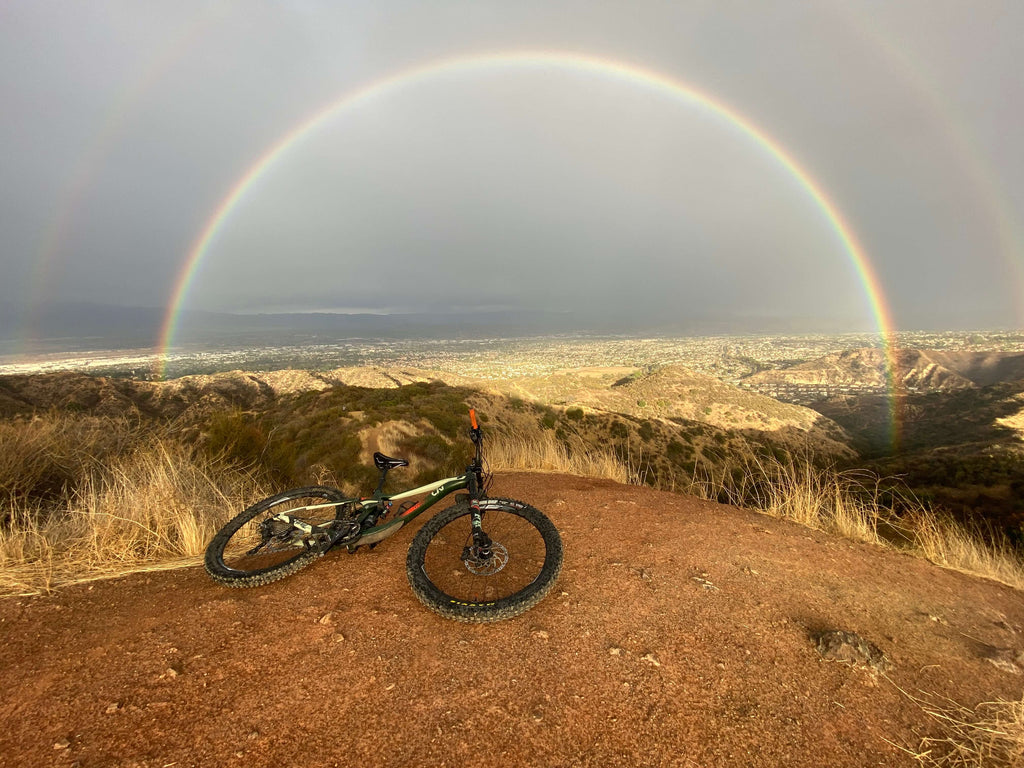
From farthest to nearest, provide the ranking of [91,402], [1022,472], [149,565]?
[91,402]
[1022,472]
[149,565]

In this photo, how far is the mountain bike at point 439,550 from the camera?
4.00m

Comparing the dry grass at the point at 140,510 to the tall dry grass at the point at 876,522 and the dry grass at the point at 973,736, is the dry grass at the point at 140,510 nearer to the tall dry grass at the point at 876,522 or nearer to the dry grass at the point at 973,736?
the tall dry grass at the point at 876,522

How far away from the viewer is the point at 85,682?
3.05 metres

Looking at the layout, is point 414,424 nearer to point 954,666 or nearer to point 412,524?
point 412,524

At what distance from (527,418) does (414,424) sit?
49.0 ft

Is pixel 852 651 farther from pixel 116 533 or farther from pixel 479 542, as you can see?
pixel 116 533

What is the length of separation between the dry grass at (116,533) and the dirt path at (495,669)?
0.51 m

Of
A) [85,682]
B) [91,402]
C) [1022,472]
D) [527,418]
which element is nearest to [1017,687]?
[85,682]

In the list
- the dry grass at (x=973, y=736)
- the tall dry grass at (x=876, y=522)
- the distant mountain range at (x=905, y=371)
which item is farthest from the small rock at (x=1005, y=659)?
the distant mountain range at (x=905, y=371)

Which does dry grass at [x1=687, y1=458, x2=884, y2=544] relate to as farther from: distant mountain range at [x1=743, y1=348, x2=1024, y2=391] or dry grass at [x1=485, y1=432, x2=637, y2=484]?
distant mountain range at [x1=743, y1=348, x2=1024, y2=391]

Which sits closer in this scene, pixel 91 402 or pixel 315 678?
pixel 315 678

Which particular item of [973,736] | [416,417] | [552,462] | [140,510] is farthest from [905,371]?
[140,510]

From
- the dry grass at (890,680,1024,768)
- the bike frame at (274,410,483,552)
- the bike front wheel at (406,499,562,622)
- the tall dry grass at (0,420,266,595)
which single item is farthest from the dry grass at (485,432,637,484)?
the dry grass at (890,680,1024,768)

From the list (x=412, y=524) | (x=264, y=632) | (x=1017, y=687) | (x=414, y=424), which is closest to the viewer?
(x=1017, y=687)
